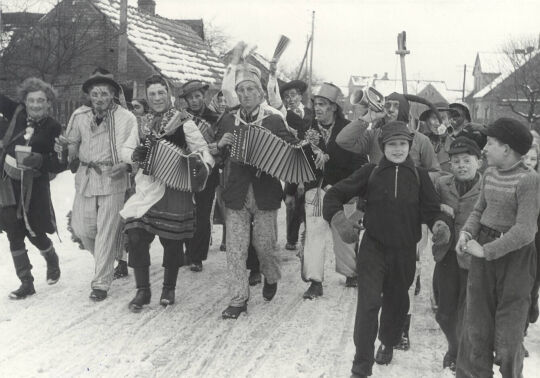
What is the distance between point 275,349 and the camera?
468 cm

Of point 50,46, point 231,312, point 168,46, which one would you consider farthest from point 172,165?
point 168,46

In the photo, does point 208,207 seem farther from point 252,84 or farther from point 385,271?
point 385,271

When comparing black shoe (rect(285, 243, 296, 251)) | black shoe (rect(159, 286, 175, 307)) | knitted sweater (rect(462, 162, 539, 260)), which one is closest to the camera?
knitted sweater (rect(462, 162, 539, 260))

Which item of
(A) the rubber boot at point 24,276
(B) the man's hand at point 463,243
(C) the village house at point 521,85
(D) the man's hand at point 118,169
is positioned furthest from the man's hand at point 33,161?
(C) the village house at point 521,85

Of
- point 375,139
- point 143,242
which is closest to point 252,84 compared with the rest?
point 375,139

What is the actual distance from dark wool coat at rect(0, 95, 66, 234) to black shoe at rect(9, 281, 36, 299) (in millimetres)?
524

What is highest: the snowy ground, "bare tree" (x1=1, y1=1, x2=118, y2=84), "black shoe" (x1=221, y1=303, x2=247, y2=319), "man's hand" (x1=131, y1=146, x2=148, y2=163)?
"bare tree" (x1=1, y1=1, x2=118, y2=84)

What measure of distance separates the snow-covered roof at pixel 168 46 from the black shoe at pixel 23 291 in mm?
12024

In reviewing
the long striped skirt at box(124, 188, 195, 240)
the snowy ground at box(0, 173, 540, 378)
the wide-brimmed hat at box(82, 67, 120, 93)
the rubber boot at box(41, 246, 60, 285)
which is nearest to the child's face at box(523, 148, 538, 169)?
the snowy ground at box(0, 173, 540, 378)

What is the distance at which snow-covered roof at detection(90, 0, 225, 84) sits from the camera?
58.1 feet

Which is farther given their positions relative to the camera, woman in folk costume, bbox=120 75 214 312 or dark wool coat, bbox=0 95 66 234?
dark wool coat, bbox=0 95 66 234

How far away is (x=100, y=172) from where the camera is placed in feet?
18.8

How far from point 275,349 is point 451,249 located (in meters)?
1.56

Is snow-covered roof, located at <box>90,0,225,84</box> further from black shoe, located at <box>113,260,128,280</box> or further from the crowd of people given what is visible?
black shoe, located at <box>113,260,128,280</box>
